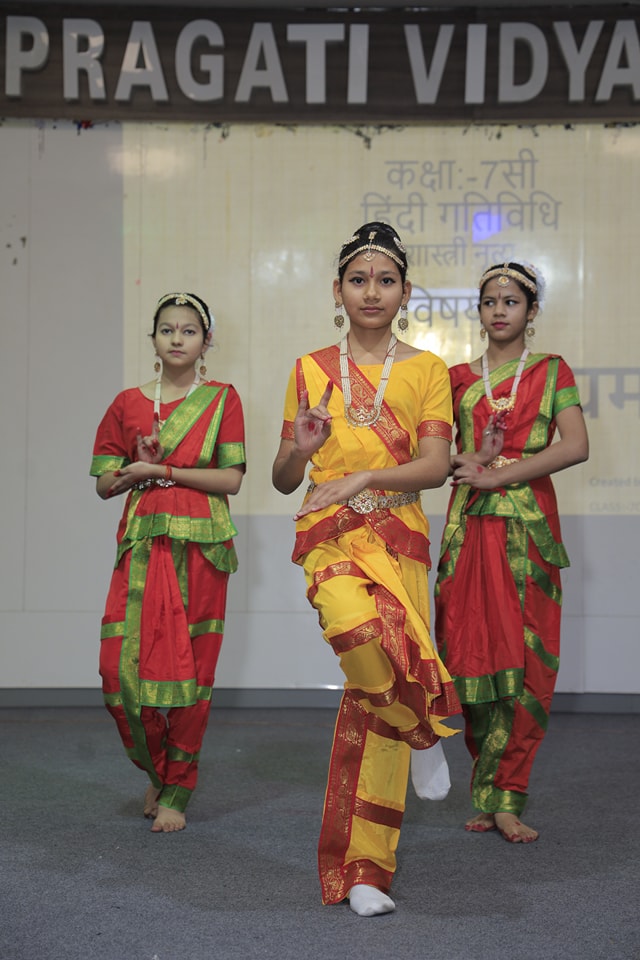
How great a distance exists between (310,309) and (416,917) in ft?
9.59

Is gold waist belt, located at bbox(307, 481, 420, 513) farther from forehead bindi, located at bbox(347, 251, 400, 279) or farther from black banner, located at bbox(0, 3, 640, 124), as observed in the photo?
black banner, located at bbox(0, 3, 640, 124)

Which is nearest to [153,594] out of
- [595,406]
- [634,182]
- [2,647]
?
[2,647]

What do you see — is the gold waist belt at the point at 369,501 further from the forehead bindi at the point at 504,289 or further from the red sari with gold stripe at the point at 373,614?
the forehead bindi at the point at 504,289

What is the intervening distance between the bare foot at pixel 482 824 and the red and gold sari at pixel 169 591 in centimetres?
80

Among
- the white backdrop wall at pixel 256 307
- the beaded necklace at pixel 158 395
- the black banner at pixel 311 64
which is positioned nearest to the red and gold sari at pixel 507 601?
the beaded necklace at pixel 158 395

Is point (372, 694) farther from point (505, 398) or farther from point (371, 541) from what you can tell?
point (505, 398)

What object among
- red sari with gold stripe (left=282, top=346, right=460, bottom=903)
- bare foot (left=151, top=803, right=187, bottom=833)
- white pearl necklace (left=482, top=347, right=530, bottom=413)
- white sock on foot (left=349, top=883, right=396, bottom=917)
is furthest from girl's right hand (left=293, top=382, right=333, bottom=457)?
bare foot (left=151, top=803, right=187, bottom=833)

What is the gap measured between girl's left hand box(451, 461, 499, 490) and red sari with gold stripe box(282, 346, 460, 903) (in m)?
0.48

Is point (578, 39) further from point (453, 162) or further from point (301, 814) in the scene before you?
point (301, 814)

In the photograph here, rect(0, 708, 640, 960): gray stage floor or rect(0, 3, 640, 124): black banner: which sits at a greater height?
rect(0, 3, 640, 124): black banner

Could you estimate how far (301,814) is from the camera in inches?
123

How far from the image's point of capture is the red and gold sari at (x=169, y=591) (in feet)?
9.84

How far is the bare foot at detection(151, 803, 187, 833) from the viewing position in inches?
116

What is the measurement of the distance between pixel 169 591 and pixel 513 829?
115cm
